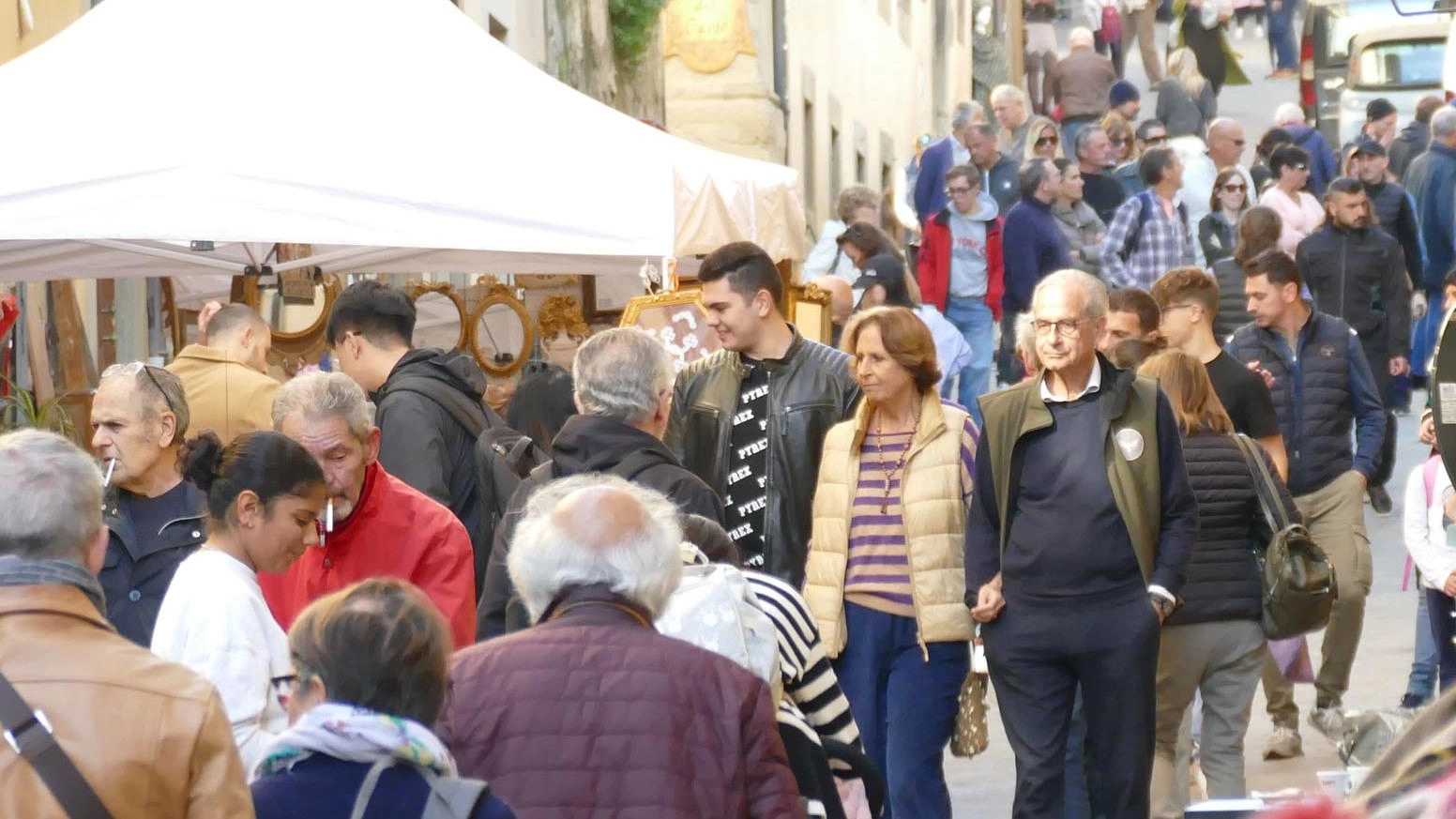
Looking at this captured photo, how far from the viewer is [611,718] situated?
4.07 meters

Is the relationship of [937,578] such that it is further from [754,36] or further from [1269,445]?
[754,36]

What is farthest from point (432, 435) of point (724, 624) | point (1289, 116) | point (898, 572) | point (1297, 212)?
point (1289, 116)

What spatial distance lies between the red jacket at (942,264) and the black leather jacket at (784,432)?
8.70m

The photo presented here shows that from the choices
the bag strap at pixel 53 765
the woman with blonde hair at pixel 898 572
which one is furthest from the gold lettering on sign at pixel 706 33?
the bag strap at pixel 53 765

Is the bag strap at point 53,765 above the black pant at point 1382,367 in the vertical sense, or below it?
above

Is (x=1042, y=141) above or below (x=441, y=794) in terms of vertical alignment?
above

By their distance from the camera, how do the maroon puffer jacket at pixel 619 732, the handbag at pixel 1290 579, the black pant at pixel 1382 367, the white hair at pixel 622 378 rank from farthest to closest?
the black pant at pixel 1382 367
the handbag at pixel 1290 579
the white hair at pixel 622 378
the maroon puffer jacket at pixel 619 732

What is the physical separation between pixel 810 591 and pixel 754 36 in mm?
19349

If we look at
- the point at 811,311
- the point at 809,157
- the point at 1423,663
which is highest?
the point at 809,157

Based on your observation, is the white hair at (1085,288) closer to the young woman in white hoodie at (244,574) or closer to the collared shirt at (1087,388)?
the collared shirt at (1087,388)

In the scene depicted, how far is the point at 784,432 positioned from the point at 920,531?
57 cm

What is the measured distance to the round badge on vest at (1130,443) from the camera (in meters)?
7.28

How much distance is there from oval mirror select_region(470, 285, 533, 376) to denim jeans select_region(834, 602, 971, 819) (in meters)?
4.44

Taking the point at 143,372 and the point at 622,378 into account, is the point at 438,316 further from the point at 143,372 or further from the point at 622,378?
the point at 622,378
